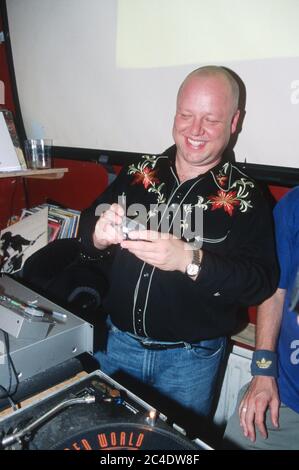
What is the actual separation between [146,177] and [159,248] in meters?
0.49

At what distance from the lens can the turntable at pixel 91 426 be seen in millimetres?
579

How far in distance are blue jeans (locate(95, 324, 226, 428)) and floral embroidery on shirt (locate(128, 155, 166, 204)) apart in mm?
539

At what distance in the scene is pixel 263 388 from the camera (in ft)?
3.47

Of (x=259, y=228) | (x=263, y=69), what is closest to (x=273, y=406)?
(x=259, y=228)

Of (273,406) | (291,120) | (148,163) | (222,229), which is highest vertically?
(291,120)

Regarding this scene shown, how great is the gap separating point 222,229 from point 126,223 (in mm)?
361

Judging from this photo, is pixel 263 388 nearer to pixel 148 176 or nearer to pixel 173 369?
pixel 173 369

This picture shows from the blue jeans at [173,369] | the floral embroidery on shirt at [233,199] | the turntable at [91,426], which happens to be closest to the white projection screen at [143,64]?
the floral embroidery on shirt at [233,199]

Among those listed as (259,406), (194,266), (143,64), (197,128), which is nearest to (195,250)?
(194,266)

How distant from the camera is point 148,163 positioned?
51.1 inches

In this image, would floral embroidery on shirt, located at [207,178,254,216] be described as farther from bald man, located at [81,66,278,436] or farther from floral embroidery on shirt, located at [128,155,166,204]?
floral embroidery on shirt, located at [128,155,166,204]

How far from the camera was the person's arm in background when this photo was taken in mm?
1027
